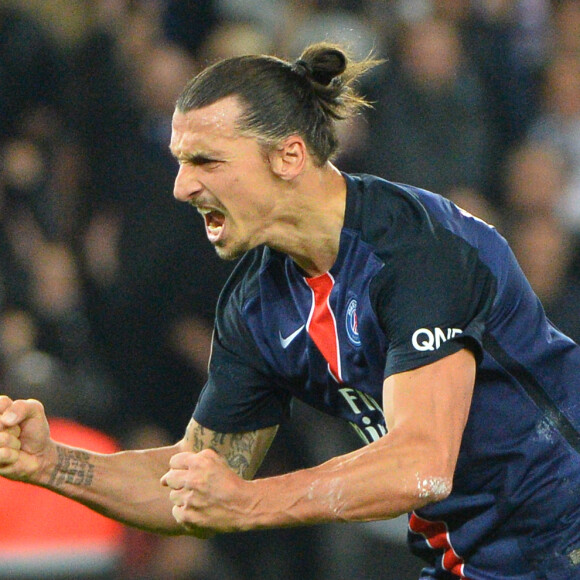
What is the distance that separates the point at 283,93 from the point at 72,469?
105 centimetres

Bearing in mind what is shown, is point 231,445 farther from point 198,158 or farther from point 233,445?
point 198,158

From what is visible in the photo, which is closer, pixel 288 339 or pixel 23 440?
pixel 23 440

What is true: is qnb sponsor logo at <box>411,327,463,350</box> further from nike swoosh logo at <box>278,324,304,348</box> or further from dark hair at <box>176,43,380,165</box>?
dark hair at <box>176,43,380,165</box>

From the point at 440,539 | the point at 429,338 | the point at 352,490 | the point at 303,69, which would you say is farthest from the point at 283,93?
the point at 440,539

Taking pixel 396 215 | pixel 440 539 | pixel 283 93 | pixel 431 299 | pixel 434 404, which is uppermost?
pixel 283 93

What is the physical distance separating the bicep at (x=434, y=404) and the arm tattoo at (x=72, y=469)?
0.85m

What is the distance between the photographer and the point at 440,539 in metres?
3.01

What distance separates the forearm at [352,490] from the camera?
239 cm

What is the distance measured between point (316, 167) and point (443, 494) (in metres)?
0.87

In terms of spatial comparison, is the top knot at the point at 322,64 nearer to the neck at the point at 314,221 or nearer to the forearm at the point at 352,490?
the neck at the point at 314,221

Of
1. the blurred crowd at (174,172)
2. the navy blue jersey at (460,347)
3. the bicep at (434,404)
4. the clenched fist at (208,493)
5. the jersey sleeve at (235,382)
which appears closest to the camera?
the clenched fist at (208,493)

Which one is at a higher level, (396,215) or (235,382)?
(396,215)

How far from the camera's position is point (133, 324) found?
17.3 ft

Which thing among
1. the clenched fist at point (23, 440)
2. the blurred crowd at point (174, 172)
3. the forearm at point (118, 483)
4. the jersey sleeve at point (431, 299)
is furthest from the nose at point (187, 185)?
the blurred crowd at point (174, 172)
